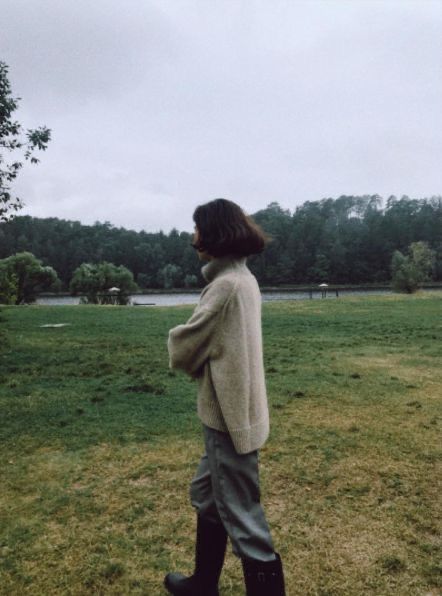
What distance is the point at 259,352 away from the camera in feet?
7.62

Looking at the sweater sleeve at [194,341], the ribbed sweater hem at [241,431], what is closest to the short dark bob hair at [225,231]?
the sweater sleeve at [194,341]

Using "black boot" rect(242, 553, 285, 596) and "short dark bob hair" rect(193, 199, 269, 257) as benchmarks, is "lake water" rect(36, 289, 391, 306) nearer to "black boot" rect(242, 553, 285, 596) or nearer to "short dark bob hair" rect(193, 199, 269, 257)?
"short dark bob hair" rect(193, 199, 269, 257)

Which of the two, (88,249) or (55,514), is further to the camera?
(88,249)

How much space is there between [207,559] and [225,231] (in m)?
1.83

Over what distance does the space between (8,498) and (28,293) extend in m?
70.2

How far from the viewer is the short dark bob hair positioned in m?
2.24

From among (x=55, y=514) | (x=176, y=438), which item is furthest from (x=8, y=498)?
(x=176, y=438)

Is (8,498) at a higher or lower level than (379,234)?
lower

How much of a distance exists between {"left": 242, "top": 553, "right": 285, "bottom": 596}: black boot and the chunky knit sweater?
0.56m

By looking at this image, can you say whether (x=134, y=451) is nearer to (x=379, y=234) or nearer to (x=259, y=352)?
(x=259, y=352)

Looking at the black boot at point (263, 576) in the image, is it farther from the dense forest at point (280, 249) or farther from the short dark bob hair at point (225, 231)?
the dense forest at point (280, 249)

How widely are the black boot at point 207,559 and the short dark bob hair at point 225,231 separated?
59.4 inches

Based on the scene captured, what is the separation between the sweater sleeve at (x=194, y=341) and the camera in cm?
213

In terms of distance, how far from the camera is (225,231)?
7.39 feet
